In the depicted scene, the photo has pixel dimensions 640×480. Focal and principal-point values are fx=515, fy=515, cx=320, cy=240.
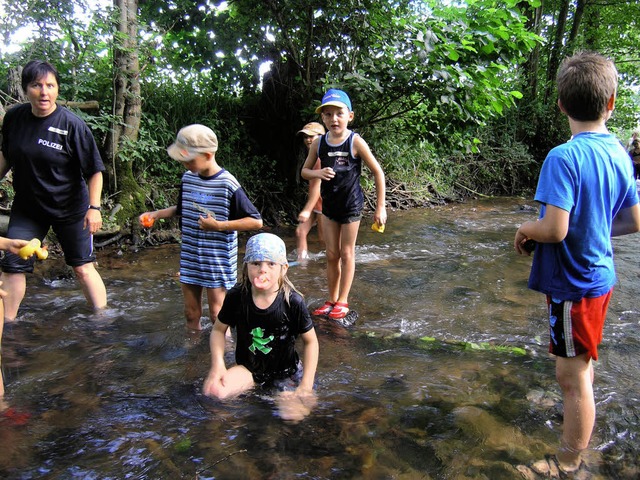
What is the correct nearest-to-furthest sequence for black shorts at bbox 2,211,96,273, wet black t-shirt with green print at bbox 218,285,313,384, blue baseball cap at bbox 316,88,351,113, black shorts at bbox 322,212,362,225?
wet black t-shirt with green print at bbox 218,285,313,384 → black shorts at bbox 2,211,96,273 → blue baseball cap at bbox 316,88,351,113 → black shorts at bbox 322,212,362,225

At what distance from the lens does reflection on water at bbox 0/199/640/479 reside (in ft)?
8.20

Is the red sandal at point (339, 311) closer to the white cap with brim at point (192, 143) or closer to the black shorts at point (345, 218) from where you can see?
the black shorts at point (345, 218)

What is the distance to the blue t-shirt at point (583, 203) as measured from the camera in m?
2.24

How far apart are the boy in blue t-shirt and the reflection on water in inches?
20.5

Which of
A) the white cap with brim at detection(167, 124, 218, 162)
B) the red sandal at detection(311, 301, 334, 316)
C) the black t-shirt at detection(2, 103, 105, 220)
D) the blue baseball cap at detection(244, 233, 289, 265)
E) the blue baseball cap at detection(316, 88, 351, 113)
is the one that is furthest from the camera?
the red sandal at detection(311, 301, 334, 316)

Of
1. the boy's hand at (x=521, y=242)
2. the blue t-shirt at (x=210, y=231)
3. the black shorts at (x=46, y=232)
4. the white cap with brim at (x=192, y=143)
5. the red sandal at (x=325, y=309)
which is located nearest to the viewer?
the boy's hand at (x=521, y=242)

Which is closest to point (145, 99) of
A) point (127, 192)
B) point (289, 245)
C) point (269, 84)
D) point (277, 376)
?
point (127, 192)

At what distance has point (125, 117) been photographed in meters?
7.45

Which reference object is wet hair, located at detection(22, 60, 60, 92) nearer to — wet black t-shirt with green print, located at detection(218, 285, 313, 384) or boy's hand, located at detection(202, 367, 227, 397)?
wet black t-shirt with green print, located at detection(218, 285, 313, 384)

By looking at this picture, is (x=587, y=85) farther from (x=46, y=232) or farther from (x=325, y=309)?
(x=46, y=232)

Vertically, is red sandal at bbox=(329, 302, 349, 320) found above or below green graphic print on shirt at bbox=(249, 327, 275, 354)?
below

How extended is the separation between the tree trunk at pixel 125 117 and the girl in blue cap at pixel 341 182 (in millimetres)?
3713

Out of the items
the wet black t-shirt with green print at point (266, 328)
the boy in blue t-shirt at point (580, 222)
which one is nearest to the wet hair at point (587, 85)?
the boy in blue t-shirt at point (580, 222)

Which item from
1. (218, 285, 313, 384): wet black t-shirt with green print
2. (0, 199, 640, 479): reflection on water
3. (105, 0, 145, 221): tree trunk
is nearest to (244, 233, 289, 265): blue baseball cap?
(218, 285, 313, 384): wet black t-shirt with green print
